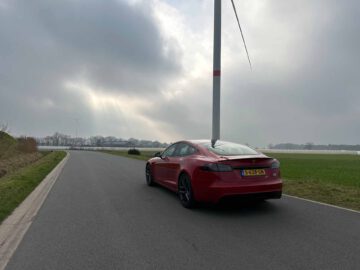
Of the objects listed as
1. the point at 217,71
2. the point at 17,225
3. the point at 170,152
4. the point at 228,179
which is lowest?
the point at 17,225

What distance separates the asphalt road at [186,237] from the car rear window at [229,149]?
1.18 meters

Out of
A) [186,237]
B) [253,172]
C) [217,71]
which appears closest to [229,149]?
[253,172]

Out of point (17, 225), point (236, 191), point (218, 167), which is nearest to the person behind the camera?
point (17, 225)

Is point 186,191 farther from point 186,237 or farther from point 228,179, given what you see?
point 186,237

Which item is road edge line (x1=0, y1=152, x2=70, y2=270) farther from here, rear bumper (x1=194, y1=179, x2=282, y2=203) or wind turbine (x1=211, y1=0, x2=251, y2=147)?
wind turbine (x1=211, y1=0, x2=251, y2=147)

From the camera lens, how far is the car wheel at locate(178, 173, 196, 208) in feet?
24.7

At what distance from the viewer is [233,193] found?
6.83 metres

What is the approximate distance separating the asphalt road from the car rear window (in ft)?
3.88

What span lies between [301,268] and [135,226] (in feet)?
9.65

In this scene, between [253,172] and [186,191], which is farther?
[186,191]

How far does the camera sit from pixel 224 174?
693 centimetres

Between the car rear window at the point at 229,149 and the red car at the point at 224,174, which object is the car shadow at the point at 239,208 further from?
the car rear window at the point at 229,149

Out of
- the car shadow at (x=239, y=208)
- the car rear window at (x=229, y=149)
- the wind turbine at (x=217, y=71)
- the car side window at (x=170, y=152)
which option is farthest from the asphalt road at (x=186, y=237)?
the wind turbine at (x=217, y=71)

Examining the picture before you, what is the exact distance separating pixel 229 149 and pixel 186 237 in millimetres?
2988
